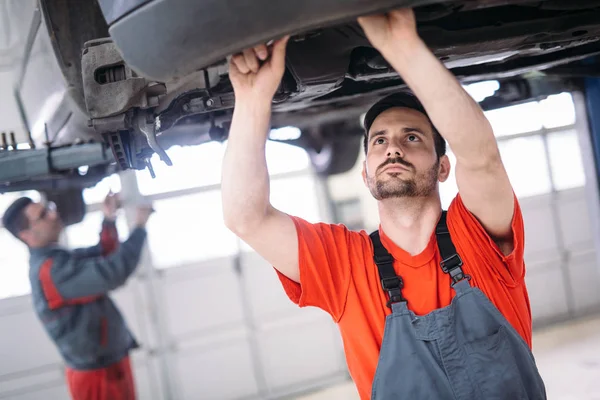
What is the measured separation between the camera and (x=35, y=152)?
71.7 inches

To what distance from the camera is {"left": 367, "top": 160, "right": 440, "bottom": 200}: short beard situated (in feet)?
4.11

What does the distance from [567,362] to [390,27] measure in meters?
4.07

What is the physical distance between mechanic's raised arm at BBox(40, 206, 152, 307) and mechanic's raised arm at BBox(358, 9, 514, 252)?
1.89 m

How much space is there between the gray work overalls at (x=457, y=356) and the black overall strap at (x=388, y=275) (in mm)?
22

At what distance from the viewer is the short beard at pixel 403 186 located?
125 cm

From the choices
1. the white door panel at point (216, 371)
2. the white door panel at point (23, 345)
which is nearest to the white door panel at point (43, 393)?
the white door panel at point (23, 345)

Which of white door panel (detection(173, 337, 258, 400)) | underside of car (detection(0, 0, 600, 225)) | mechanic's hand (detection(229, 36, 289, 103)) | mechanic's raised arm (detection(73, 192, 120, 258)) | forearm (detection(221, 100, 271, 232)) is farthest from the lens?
white door panel (detection(173, 337, 258, 400))

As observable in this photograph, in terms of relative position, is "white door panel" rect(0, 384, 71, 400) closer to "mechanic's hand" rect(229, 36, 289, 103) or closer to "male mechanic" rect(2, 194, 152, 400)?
"male mechanic" rect(2, 194, 152, 400)

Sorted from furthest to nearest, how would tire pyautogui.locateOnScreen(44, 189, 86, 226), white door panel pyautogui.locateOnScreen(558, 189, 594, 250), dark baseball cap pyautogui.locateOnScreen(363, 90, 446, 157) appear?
white door panel pyautogui.locateOnScreen(558, 189, 594, 250) → tire pyautogui.locateOnScreen(44, 189, 86, 226) → dark baseball cap pyautogui.locateOnScreen(363, 90, 446, 157)

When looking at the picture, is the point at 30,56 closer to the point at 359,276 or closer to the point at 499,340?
the point at 359,276

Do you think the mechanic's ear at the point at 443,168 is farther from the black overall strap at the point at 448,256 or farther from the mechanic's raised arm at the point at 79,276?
the mechanic's raised arm at the point at 79,276

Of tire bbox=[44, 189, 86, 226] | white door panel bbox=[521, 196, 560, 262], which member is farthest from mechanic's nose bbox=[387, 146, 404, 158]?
white door panel bbox=[521, 196, 560, 262]

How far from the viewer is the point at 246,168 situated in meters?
1.12

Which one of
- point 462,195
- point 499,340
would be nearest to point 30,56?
point 462,195
